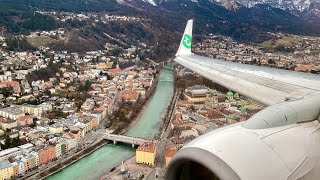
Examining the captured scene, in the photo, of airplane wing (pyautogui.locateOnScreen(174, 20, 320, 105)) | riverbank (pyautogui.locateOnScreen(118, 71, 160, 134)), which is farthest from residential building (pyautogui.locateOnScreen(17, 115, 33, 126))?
airplane wing (pyautogui.locateOnScreen(174, 20, 320, 105))

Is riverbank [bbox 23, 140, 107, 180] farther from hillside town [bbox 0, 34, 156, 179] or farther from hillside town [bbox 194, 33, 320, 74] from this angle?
hillside town [bbox 194, 33, 320, 74]

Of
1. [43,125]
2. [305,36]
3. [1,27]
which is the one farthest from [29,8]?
[43,125]

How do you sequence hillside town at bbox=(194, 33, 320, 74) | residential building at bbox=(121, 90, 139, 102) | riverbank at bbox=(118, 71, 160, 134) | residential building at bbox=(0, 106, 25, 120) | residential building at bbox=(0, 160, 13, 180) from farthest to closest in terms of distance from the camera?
hillside town at bbox=(194, 33, 320, 74)
residential building at bbox=(121, 90, 139, 102)
residential building at bbox=(0, 106, 25, 120)
riverbank at bbox=(118, 71, 160, 134)
residential building at bbox=(0, 160, 13, 180)

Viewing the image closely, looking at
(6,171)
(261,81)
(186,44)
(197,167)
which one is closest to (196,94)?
(6,171)

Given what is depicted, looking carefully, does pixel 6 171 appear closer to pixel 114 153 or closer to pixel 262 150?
pixel 114 153

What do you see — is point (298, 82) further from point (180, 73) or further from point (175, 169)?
point (180, 73)
